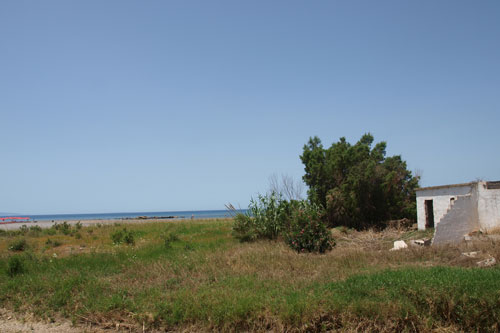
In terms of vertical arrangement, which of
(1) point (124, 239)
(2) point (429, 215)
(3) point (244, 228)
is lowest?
(1) point (124, 239)

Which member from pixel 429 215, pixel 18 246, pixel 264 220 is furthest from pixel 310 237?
pixel 18 246

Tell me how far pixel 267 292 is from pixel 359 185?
52.5 ft

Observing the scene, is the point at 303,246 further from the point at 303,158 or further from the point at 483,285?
the point at 303,158

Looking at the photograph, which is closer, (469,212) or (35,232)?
(469,212)

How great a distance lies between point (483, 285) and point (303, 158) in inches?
760

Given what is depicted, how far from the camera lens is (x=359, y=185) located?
21.9 metres

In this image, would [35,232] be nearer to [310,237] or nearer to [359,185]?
[310,237]

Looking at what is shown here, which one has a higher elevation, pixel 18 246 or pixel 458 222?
pixel 458 222

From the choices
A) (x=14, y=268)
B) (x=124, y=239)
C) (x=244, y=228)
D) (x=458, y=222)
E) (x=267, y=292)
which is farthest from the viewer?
(x=244, y=228)

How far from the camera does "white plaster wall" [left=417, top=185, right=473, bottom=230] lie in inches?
623

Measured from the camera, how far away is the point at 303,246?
13.6 meters

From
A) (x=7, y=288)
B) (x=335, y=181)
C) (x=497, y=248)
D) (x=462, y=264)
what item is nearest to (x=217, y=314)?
(x=7, y=288)

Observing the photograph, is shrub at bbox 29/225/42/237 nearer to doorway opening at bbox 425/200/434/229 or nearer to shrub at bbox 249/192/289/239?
shrub at bbox 249/192/289/239

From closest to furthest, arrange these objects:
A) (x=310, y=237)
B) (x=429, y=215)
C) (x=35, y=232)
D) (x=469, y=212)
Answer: (x=310, y=237) < (x=469, y=212) < (x=429, y=215) < (x=35, y=232)
